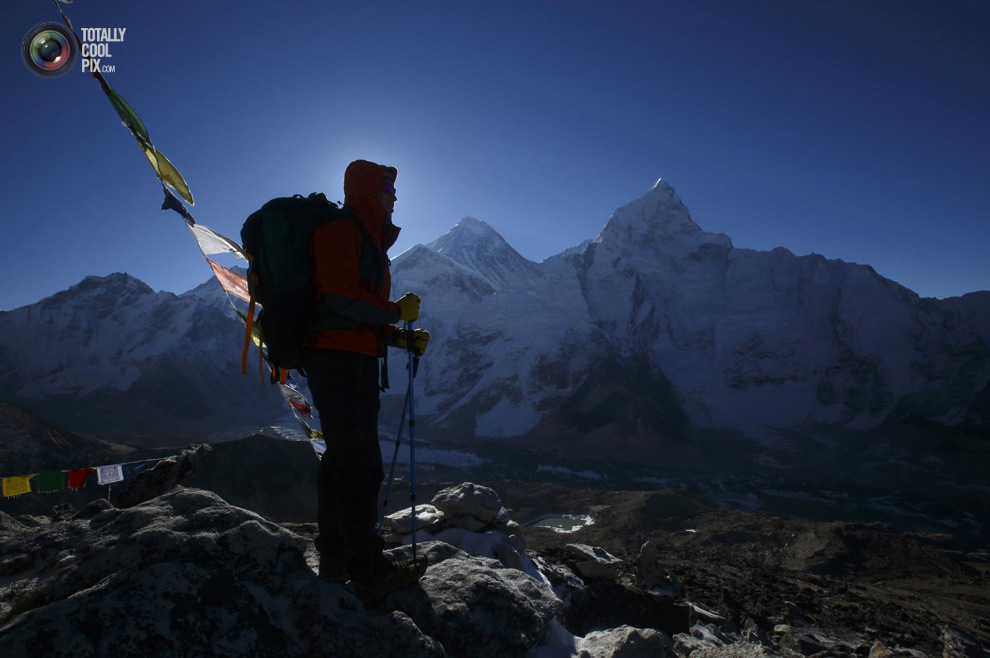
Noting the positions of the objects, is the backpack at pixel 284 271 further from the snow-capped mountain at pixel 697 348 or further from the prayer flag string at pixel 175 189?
the snow-capped mountain at pixel 697 348

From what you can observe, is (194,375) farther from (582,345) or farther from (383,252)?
(383,252)

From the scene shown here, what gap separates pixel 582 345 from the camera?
241 ft

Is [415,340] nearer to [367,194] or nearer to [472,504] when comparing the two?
[367,194]

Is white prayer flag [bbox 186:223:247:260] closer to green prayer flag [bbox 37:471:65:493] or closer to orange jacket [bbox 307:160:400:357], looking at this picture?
orange jacket [bbox 307:160:400:357]

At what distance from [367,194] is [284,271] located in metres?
0.73

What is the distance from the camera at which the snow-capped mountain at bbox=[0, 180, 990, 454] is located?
6419 cm

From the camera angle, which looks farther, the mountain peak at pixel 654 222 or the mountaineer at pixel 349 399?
the mountain peak at pixel 654 222

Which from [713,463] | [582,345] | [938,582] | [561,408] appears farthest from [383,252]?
[582,345]

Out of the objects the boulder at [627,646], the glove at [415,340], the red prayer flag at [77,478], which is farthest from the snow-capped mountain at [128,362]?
the boulder at [627,646]

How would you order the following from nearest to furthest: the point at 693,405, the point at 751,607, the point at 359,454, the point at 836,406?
1. the point at 359,454
2. the point at 751,607
3. the point at 836,406
4. the point at 693,405

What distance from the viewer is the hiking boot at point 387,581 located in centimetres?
267

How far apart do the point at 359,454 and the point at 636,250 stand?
9852 cm

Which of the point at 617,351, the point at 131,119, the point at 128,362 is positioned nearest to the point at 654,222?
the point at 617,351

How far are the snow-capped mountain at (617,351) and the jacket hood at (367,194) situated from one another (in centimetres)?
5851
